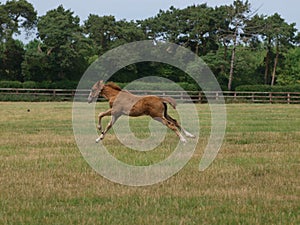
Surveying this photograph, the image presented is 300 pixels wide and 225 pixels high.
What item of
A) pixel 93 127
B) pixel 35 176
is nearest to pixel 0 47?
pixel 93 127

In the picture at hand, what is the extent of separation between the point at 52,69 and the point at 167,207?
51546mm

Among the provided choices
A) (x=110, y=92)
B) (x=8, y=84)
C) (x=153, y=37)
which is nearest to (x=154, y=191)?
(x=110, y=92)

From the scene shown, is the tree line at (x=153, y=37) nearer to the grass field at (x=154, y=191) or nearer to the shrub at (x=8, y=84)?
the shrub at (x=8, y=84)

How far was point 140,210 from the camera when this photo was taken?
6098 mm

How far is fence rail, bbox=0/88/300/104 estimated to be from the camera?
44156 mm

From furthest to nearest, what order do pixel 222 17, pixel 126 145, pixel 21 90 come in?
1. pixel 222 17
2. pixel 21 90
3. pixel 126 145

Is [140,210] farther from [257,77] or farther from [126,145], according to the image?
[257,77]

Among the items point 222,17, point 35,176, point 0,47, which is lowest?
point 35,176

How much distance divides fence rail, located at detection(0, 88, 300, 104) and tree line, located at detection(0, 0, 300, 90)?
705cm

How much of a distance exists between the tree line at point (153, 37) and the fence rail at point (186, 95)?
705cm

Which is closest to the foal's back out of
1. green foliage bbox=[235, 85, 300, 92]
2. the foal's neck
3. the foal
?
the foal

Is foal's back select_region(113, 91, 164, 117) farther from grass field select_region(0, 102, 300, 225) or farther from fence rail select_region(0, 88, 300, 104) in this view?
fence rail select_region(0, 88, 300, 104)

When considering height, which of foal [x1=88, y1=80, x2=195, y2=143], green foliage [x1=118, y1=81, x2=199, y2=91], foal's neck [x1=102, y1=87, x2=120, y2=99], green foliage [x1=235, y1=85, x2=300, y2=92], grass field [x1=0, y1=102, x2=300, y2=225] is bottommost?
grass field [x1=0, y1=102, x2=300, y2=225]

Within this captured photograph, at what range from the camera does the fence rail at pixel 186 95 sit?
4416cm
